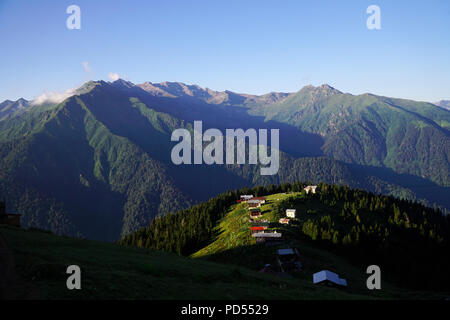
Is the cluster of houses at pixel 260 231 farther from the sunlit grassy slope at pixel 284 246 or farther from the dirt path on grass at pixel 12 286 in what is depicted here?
the dirt path on grass at pixel 12 286

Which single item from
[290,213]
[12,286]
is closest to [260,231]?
[290,213]

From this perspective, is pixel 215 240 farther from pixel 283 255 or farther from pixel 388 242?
pixel 388 242

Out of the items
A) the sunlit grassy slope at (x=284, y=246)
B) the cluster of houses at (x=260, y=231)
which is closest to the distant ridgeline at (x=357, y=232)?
the sunlit grassy slope at (x=284, y=246)

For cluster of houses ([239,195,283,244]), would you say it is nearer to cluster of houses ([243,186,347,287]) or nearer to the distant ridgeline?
cluster of houses ([243,186,347,287])

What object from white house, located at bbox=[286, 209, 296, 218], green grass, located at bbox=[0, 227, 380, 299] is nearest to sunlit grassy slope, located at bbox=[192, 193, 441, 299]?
white house, located at bbox=[286, 209, 296, 218]
